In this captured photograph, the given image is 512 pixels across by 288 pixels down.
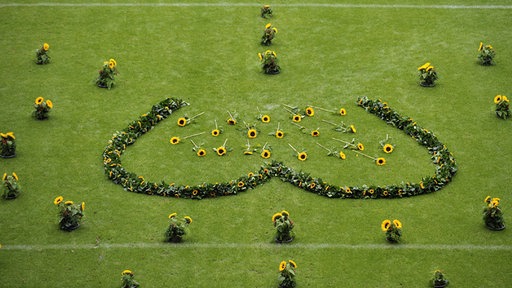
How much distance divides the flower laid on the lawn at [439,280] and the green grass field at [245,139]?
294 mm

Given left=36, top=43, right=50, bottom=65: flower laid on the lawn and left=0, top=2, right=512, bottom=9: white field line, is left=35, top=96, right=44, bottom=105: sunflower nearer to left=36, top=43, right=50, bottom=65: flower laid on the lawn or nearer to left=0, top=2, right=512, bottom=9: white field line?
left=36, top=43, right=50, bottom=65: flower laid on the lawn

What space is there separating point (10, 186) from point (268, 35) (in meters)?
8.97

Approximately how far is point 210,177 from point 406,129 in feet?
15.9

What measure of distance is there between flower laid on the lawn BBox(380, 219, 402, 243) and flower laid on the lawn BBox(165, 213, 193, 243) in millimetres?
3810

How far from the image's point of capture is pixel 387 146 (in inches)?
744

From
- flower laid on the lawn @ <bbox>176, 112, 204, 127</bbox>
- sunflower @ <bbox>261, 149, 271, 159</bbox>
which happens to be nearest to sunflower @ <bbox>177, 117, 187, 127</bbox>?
flower laid on the lawn @ <bbox>176, 112, 204, 127</bbox>

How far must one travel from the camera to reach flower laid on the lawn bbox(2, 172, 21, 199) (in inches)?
687

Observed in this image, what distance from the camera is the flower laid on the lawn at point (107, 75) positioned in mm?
21484

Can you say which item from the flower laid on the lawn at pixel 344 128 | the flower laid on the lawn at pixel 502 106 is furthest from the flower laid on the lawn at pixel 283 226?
the flower laid on the lawn at pixel 502 106

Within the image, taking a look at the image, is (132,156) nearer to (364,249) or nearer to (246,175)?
(246,175)

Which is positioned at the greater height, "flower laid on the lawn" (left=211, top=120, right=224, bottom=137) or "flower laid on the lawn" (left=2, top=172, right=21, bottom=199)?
"flower laid on the lawn" (left=211, top=120, right=224, bottom=137)

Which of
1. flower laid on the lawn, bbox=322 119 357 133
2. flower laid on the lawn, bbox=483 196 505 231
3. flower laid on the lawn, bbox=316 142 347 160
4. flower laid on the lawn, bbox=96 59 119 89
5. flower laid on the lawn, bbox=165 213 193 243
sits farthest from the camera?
flower laid on the lawn, bbox=96 59 119 89

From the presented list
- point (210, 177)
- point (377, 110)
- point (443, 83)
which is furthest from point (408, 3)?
point (210, 177)

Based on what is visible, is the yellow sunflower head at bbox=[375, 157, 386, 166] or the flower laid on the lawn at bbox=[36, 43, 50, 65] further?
the flower laid on the lawn at bbox=[36, 43, 50, 65]
